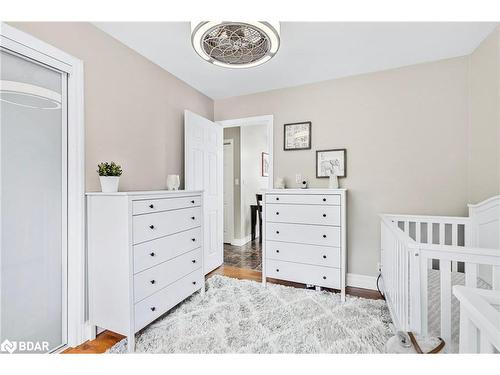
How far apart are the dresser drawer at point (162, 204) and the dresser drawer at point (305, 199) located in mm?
826

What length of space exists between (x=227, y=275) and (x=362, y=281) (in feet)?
5.26

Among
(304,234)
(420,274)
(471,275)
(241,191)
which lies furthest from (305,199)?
(241,191)

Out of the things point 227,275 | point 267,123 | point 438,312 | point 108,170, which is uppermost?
point 267,123

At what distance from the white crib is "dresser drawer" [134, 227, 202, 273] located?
5.69 feet

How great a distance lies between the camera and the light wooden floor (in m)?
1.65

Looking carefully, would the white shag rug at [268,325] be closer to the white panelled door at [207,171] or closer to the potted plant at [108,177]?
the white panelled door at [207,171]

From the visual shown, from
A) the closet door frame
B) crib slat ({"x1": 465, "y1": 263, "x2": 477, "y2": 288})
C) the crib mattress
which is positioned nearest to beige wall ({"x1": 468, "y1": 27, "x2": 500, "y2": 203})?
the crib mattress

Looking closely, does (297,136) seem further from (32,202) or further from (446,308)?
(32,202)

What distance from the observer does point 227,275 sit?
295 cm

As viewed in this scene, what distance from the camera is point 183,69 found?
2537mm

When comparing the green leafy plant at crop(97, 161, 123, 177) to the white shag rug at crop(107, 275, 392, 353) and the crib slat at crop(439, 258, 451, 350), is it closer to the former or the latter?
the white shag rug at crop(107, 275, 392, 353)

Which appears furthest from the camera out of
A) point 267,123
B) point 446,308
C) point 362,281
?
point 267,123

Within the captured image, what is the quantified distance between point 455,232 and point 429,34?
1.75 m
